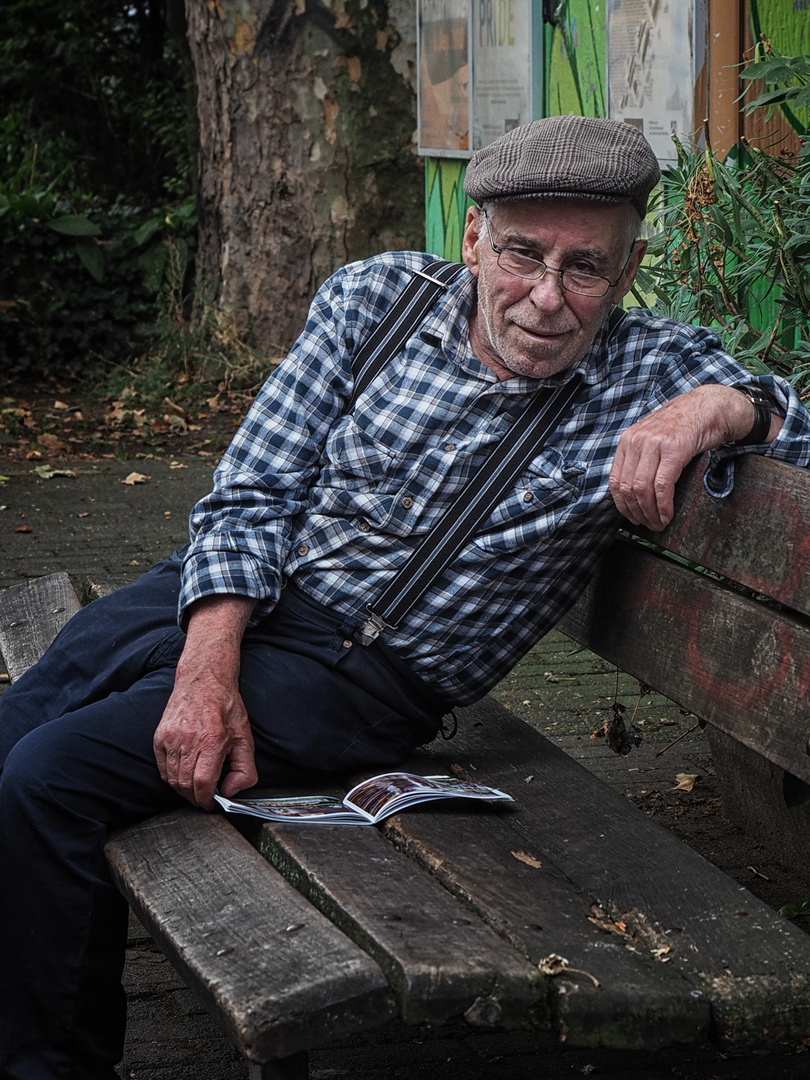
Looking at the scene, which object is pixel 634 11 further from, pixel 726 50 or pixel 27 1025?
pixel 27 1025

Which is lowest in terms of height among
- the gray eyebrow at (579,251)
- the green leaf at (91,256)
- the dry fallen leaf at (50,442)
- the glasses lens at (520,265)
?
the dry fallen leaf at (50,442)

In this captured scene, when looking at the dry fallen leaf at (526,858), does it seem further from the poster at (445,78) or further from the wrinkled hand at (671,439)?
the poster at (445,78)

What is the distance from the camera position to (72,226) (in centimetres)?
1098

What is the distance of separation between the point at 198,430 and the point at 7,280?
8.83 ft

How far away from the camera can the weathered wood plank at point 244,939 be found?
184cm

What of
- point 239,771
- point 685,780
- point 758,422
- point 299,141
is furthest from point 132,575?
point 299,141

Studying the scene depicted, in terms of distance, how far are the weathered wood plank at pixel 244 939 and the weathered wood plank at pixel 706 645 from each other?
2.75 feet

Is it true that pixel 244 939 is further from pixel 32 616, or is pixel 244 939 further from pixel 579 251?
pixel 32 616

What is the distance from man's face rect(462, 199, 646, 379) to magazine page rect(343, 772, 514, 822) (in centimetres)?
79

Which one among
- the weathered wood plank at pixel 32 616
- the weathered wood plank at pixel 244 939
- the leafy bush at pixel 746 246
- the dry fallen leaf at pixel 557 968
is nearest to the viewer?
the weathered wood plank at pixel 244 939

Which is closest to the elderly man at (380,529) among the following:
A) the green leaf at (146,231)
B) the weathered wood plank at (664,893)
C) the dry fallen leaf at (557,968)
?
the weathered wood plank at (664,893)

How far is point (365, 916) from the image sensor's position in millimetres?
2094

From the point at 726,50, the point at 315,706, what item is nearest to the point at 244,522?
the point at 315,706

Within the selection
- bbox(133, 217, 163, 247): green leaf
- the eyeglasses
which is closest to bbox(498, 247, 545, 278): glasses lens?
the eyeglasses
